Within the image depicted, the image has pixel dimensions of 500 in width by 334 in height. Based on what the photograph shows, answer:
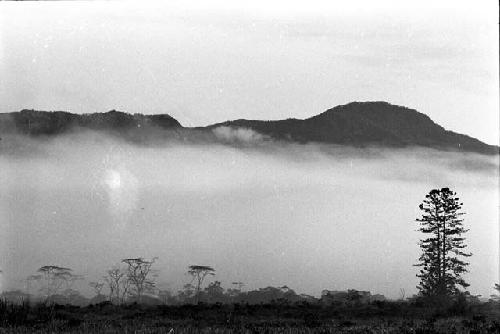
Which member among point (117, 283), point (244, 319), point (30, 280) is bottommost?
point (30, 280)

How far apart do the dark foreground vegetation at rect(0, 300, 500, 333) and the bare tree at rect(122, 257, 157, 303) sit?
91714 millimetres

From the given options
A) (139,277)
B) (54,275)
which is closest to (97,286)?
(54,275)

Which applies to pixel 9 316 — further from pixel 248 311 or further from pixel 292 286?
pixel 292 286

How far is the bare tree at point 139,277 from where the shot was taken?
127 metres

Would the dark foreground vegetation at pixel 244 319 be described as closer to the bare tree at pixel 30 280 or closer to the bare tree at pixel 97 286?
the bare tree at pixel 97 286

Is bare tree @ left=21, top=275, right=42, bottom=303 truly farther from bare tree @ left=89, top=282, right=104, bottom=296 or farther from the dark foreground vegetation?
the dark foreground vegetation

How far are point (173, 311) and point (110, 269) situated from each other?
11718 cm

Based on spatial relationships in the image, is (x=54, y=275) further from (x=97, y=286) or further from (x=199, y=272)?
(x=199, y=272)

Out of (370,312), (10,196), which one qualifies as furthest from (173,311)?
(10,196)

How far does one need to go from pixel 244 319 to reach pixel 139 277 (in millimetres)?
108678

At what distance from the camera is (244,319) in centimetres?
2692

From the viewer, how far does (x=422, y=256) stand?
65.8 m

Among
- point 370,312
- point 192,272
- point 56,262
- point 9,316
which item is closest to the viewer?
point 9,316

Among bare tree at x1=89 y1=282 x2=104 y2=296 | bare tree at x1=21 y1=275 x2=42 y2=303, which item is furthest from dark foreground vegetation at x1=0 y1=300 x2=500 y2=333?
bare tree at x1=21 y1=275 x2=42 y2=303
